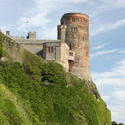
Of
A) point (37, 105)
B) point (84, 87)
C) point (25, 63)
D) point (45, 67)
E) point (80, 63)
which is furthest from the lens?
point (80, 63)

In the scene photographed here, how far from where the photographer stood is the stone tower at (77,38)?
6500 centimetres

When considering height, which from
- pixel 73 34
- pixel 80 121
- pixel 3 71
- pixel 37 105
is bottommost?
pixel 80 121

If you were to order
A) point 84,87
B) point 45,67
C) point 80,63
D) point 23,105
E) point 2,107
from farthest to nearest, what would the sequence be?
point 80,63, point 84,87, point 45,67, point 23,105, point 2,107

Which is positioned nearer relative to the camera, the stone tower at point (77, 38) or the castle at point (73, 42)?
the castle at point (73, 42)

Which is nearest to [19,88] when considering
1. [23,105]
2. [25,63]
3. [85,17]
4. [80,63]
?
[23,105]

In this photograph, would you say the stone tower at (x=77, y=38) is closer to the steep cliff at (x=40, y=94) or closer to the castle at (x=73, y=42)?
the castle at (x=73, y=42)

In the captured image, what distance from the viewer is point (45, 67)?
5356 cm

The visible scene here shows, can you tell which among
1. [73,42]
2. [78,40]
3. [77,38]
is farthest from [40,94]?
[77,38]

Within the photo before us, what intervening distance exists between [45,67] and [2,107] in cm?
1819

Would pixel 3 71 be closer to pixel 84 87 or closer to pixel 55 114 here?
pixel 55 114

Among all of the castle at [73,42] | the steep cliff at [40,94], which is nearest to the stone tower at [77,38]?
the castle at [73,42]

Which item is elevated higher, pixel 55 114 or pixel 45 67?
pixel 45 67

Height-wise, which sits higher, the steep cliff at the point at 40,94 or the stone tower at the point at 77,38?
the stone tower at the point at 77,38

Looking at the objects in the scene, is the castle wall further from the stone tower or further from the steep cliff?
the steep cliff
